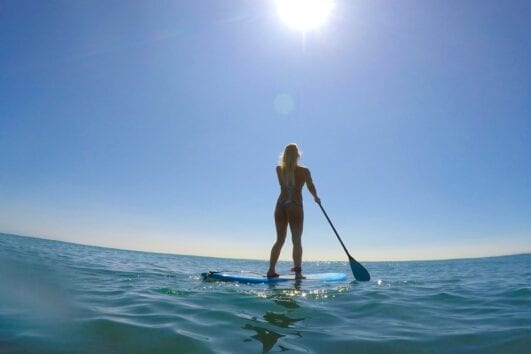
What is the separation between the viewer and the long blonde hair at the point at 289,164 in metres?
7.72

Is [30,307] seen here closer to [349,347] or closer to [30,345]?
[30,345]

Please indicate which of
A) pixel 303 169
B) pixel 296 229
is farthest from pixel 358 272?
pixel 303 169

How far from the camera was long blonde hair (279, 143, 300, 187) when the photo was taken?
25.3 ft

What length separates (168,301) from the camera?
185 inches

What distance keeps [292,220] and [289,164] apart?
1.25 m

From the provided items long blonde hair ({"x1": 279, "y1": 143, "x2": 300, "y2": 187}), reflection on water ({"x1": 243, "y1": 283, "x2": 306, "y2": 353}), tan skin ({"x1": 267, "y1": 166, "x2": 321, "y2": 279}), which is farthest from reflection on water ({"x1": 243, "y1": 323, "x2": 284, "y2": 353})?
long blonde hair ({"x1": 279, "y1": 143, "x2": 300, "y2": 187})

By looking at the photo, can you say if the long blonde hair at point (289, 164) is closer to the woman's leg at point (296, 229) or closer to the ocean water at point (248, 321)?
the woman's leg at point (296, 229)

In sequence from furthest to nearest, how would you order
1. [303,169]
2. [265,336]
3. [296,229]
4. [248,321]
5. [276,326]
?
[303,169]
[296,229]
[248,321]
[276,326]
[265,336]

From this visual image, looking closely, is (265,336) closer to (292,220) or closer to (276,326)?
(276,326)

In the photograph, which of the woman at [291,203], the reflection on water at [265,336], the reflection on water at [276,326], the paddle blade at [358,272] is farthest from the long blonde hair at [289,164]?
the reflection on water at [265,336]

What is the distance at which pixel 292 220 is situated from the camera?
7613mm

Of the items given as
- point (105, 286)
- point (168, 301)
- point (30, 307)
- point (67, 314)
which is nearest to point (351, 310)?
point (168, 301)

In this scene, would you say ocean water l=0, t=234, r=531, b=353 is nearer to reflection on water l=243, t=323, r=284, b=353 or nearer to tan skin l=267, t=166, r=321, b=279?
reflection on water l=243, t=323, r=284, b=353

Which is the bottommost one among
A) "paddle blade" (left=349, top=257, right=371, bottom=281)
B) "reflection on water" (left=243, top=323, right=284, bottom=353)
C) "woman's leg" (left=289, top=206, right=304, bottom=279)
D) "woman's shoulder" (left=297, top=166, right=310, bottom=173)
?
"reflection on water" (left=243, top=323, right=284, bottom=353)
